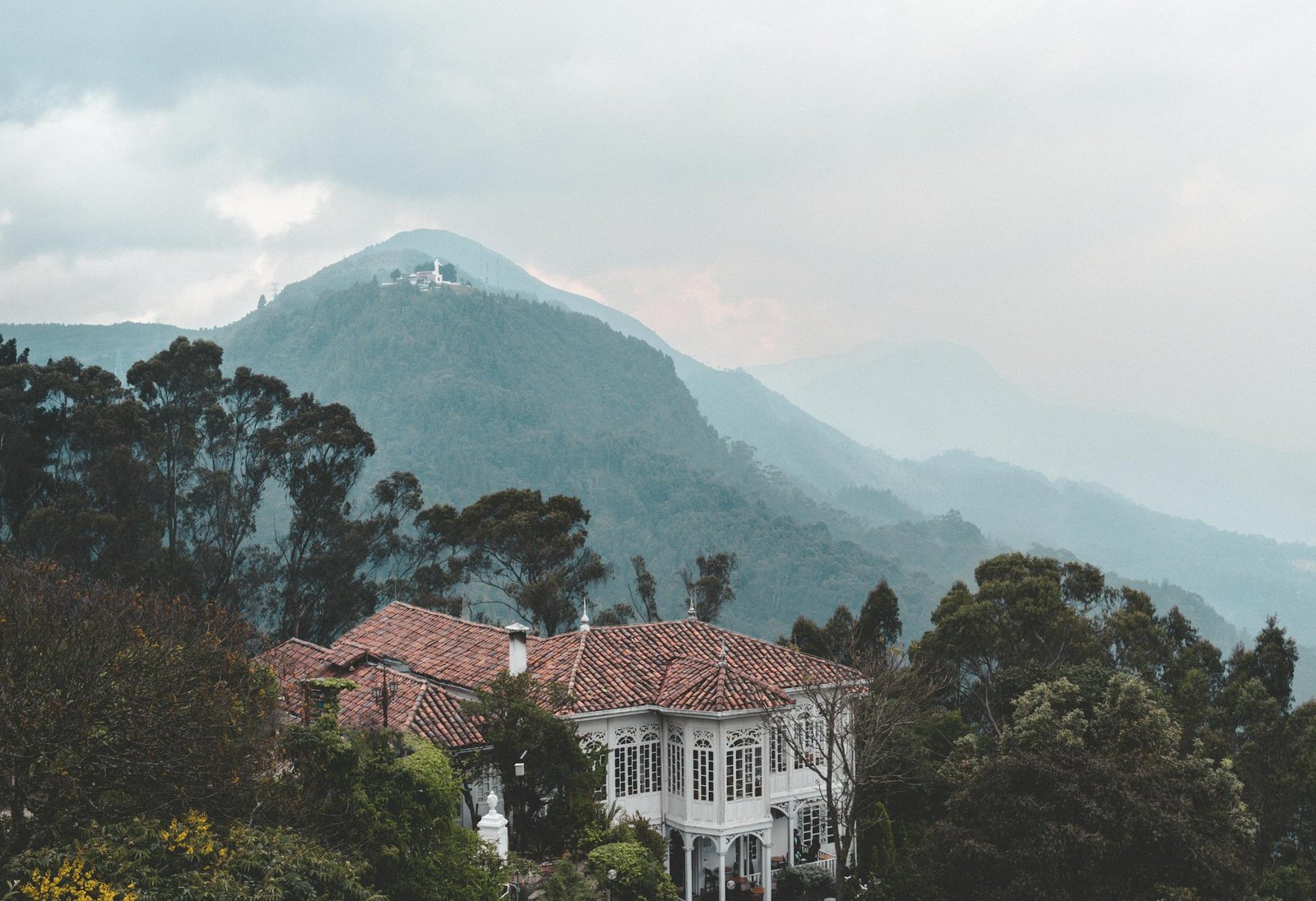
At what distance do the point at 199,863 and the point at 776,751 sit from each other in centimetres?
1284

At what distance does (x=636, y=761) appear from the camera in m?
22.5

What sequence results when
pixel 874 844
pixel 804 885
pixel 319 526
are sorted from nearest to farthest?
pixel 804 885
pixel 874 844
pixel 319 526

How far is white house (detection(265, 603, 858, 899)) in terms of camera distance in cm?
2147

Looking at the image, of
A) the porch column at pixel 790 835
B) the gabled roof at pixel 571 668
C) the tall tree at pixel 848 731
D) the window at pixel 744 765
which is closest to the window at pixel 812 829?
the tall tree at pixel 848 731

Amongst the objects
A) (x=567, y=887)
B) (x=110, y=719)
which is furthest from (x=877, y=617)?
(x=110, y=719)

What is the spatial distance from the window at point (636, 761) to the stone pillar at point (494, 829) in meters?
4.90

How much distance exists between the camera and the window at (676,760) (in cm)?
2223

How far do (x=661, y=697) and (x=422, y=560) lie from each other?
2846cm

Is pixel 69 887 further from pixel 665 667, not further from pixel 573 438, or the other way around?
pixel 573 438

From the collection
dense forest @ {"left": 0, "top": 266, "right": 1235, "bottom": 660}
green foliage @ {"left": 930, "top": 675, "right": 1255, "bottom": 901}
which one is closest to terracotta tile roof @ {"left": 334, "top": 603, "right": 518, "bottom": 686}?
green foliage @ {"left": 930, "top": 675, "right": 1255, "bottom": 901}

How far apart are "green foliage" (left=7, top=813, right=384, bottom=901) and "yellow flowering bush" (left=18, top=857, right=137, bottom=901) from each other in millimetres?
48

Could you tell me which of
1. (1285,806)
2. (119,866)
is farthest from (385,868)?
(1285,806)

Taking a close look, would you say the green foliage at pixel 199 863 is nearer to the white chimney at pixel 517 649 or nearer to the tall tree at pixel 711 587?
the white chimney at pixel 517 649

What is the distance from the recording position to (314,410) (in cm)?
4659
